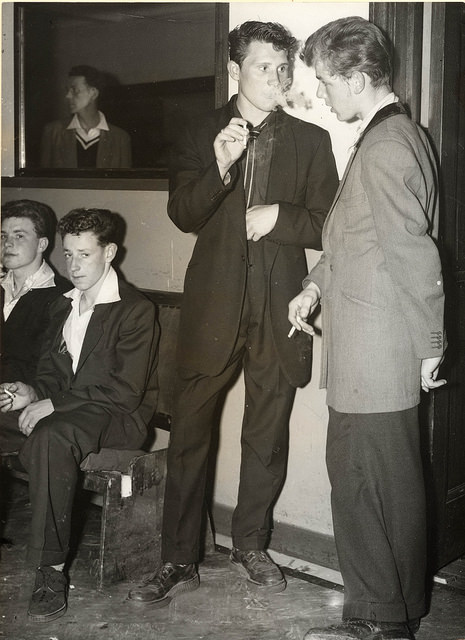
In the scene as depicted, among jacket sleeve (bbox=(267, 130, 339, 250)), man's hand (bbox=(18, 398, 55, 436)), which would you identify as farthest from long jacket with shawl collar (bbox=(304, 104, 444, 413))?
man's hand (bbox=(18, 398, 55, 436))

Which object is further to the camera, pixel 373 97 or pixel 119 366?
pixel 119 366

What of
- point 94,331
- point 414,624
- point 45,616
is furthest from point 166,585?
point 94,331

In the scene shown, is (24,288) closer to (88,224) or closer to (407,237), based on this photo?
(88,224)

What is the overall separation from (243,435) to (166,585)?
626mm

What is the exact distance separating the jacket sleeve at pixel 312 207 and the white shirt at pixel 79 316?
28.1 inches

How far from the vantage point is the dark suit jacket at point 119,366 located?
2.72m

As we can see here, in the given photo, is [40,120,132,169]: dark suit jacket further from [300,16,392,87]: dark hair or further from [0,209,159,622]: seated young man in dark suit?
[300,16,392,87]: dark hair

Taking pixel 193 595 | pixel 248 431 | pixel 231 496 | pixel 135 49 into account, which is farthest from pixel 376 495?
pixel 135 49

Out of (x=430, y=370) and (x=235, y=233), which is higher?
(x=235, y=233)

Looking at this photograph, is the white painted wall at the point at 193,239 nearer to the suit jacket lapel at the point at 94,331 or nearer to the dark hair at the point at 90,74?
the dark hair at the point at 90,74

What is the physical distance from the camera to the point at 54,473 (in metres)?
2.49

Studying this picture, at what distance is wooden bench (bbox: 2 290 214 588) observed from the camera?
261 cm

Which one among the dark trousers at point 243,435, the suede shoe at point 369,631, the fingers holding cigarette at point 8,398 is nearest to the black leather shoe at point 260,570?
the dark trousers at point 243,435

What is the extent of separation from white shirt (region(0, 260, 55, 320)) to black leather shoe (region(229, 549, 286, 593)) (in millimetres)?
1430
